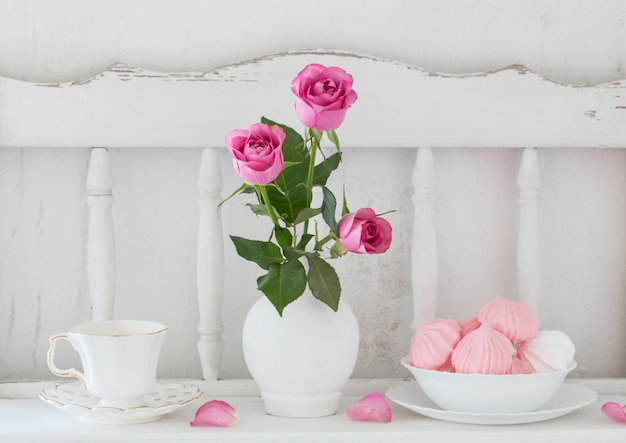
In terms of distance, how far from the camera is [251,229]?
100 cm

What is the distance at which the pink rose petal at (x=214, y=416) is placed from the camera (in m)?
0.79

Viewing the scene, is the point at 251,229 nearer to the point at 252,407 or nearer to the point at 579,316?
the point at 252,407

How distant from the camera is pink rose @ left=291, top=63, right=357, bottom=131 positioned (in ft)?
2.50

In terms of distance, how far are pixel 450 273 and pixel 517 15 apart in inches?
12.6

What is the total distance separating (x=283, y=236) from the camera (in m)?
0.83

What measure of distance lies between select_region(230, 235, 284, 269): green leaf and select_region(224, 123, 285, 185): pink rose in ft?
0.27

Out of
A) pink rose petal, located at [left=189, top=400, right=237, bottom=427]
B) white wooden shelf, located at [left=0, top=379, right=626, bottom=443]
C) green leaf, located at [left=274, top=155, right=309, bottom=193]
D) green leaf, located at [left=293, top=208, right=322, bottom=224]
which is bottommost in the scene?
white wooden shelf, located at [left=0, top=379, right=626, bottom=443]

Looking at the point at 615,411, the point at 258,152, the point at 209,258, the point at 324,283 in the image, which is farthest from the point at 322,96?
the point at 615,411

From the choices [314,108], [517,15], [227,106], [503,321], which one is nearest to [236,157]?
[314,108]

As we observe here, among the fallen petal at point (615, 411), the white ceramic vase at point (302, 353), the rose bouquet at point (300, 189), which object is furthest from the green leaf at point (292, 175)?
the fallen petal at point (615, 411)

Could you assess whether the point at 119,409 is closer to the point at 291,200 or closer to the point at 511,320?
the point at 291,200

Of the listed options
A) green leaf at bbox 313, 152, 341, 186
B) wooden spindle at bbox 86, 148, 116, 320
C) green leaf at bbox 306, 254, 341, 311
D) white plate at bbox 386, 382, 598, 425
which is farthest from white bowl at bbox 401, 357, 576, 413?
wooden spindle at bbox 86, 148, 116, 320

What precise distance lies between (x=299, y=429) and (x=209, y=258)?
258mm

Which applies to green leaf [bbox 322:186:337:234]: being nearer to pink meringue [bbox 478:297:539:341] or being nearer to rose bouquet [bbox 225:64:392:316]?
rose bouquet [bbox 225:64:392:316]
